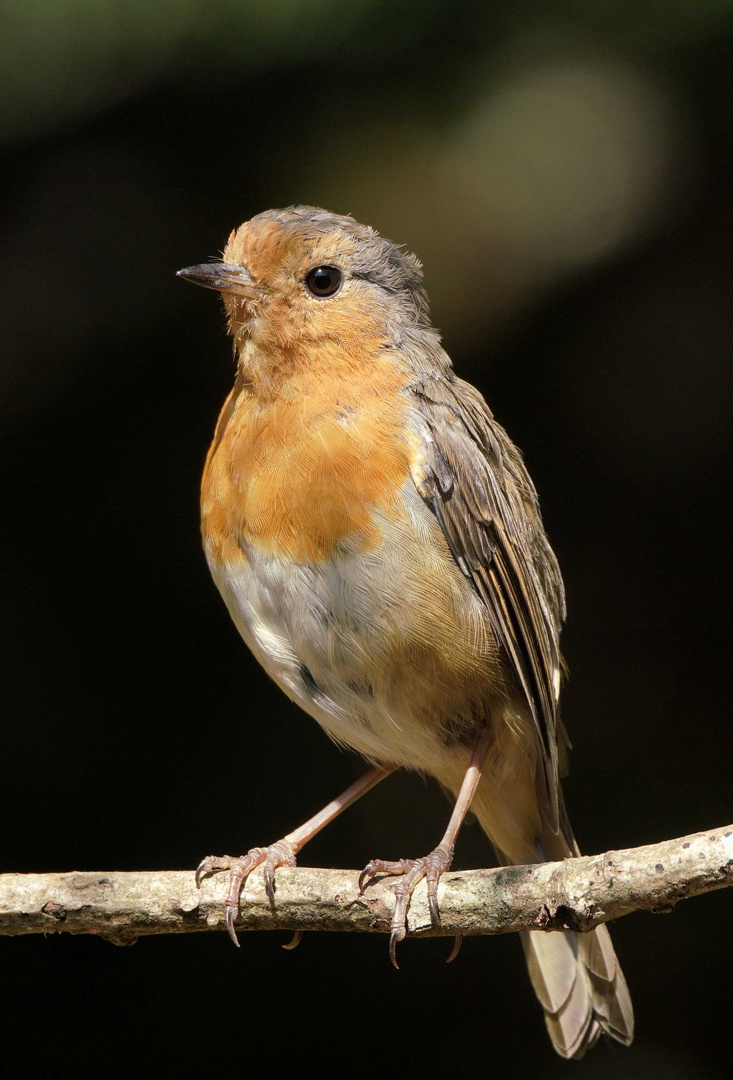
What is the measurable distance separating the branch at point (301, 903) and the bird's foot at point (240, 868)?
0.02 metres

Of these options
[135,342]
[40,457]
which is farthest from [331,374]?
[40,457]

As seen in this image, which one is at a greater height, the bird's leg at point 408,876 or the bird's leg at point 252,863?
the bird's leg at point 252,863

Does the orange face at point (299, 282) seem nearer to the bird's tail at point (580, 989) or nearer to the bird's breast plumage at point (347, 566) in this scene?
the bird's breast plumage at point (347, 566)

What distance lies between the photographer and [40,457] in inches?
172

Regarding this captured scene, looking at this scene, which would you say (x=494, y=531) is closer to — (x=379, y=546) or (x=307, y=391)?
(x=379, y=546)

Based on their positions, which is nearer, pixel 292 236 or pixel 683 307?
pixel 292 236

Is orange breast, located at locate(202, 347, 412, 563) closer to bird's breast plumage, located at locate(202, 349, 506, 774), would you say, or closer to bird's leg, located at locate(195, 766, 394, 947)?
bird's breast plumage, located at locate(202, 349, 506, 774)

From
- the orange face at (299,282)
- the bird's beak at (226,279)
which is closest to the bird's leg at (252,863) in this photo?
the orange face at (299,282)

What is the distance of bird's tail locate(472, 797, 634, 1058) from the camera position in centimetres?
321

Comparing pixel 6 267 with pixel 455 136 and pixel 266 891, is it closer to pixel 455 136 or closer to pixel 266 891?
pixel 455 136

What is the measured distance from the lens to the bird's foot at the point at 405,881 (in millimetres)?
2516

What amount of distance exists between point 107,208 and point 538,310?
1.74 meters

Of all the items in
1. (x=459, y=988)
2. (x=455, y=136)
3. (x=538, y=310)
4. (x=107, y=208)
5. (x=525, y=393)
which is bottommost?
(x=459, y=988)

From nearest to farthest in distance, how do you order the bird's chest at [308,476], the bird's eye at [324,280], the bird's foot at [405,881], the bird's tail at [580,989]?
the bird's foot at [405,881], the bird's chest at [308,476], the bird's eye at [324,280], the bird's tail at [580,989]
